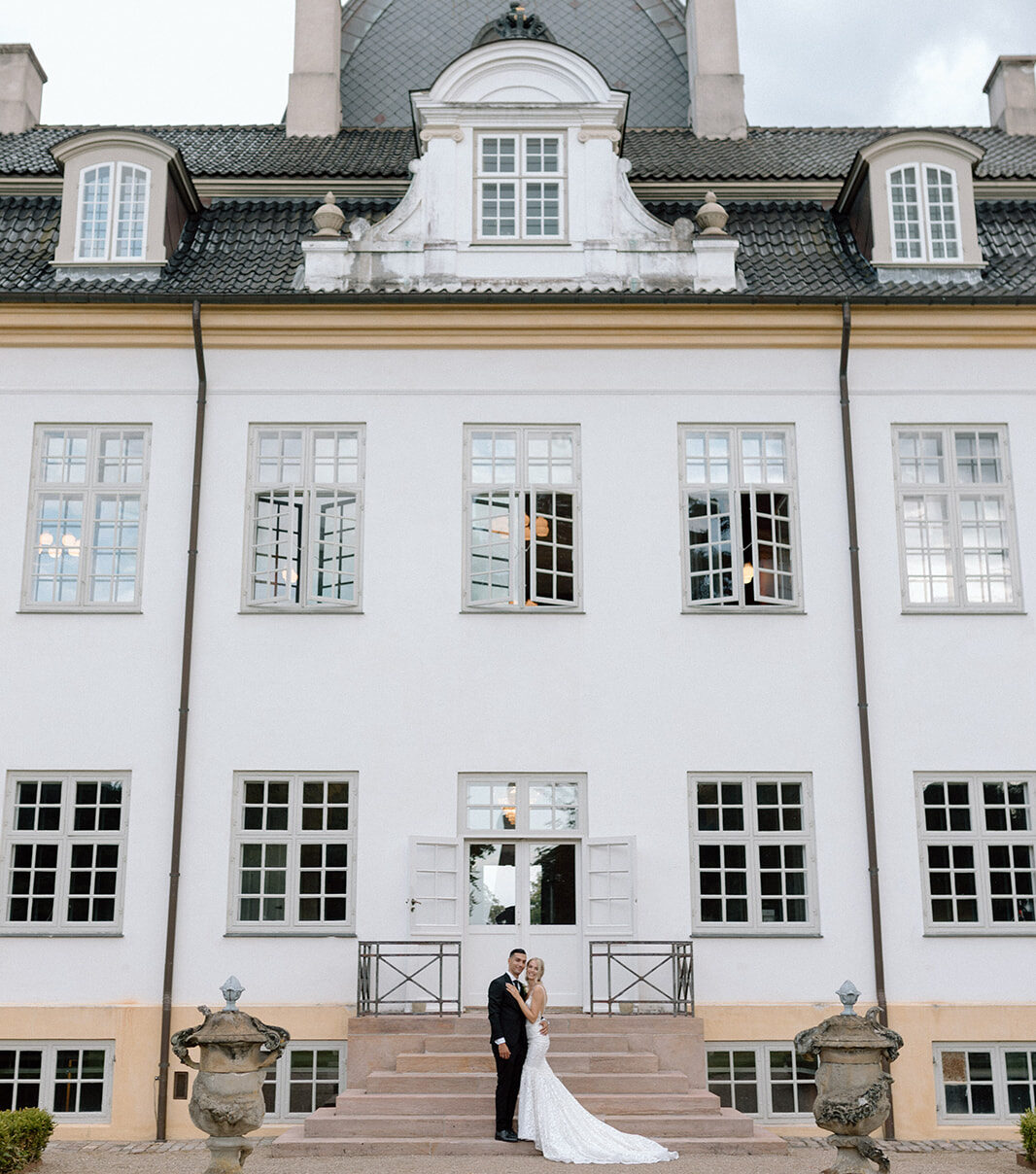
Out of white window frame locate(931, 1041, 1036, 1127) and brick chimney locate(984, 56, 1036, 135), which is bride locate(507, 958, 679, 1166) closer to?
white window frame locate(931, 1041, 1036, 1127)

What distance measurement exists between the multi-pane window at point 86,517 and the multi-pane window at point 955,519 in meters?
8.98

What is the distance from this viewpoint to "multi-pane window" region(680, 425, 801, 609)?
15891mm

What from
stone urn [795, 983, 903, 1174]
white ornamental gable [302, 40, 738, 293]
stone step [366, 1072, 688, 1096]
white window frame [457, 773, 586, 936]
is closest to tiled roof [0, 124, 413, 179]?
white ornamental gable [302, 40, 738, 293]

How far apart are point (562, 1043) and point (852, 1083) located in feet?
12.8

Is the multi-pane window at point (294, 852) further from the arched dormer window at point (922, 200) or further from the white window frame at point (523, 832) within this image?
the arched dormer window at point (922, 200)

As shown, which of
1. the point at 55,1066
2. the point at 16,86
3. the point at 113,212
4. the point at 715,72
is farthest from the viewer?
the point at 16,86

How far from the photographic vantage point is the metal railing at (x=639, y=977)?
570 inches

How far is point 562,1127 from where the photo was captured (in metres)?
12.1

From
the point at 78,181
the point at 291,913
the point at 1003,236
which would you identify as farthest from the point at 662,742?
the point at 78,181

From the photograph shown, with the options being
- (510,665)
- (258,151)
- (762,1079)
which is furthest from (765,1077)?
(258,151)

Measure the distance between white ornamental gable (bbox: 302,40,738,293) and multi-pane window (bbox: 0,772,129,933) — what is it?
6.44m

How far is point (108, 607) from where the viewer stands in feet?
51.4

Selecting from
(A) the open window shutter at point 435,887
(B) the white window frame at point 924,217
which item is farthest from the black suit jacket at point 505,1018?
(B) the white window frame at point 924,217

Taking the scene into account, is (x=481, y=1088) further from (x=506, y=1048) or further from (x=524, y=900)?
(x=524, y=900)
